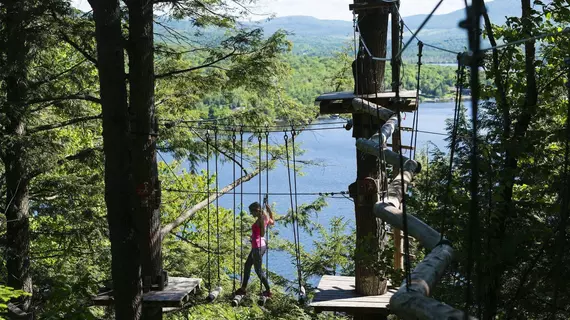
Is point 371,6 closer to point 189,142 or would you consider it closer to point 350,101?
point 350,101

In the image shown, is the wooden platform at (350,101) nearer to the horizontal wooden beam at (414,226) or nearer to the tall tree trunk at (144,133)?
the tall tree trunk at (144,133)

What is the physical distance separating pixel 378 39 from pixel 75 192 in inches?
194

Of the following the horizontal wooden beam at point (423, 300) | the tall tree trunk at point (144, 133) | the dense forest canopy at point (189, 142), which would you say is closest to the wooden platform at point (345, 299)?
the dense forest canopy at point (189, 142)

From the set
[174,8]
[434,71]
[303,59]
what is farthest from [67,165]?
[303,59]

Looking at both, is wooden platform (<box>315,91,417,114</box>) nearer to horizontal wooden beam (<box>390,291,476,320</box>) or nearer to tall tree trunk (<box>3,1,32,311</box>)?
horizontal wooden beam (<box>390,291,476,320</box>)


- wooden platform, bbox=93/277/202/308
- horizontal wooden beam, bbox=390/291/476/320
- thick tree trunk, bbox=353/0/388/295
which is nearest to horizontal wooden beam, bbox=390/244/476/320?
horizontal wooden beam, bbox=390/291/476/320

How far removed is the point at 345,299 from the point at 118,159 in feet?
7.76

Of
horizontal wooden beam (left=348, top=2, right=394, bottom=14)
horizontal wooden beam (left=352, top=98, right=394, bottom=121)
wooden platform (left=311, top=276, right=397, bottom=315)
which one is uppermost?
horizontal wooden beam (left=348, top=2, right=394, bottom=14)

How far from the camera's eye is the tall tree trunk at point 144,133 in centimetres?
631

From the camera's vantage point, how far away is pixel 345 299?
5.80 metres

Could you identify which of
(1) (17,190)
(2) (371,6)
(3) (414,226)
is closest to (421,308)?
(3) (414,226)

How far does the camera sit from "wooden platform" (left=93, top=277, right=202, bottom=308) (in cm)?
604

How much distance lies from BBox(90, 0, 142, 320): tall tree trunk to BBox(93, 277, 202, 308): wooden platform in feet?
0.46

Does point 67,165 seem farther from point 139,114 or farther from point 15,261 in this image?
point 139,114
